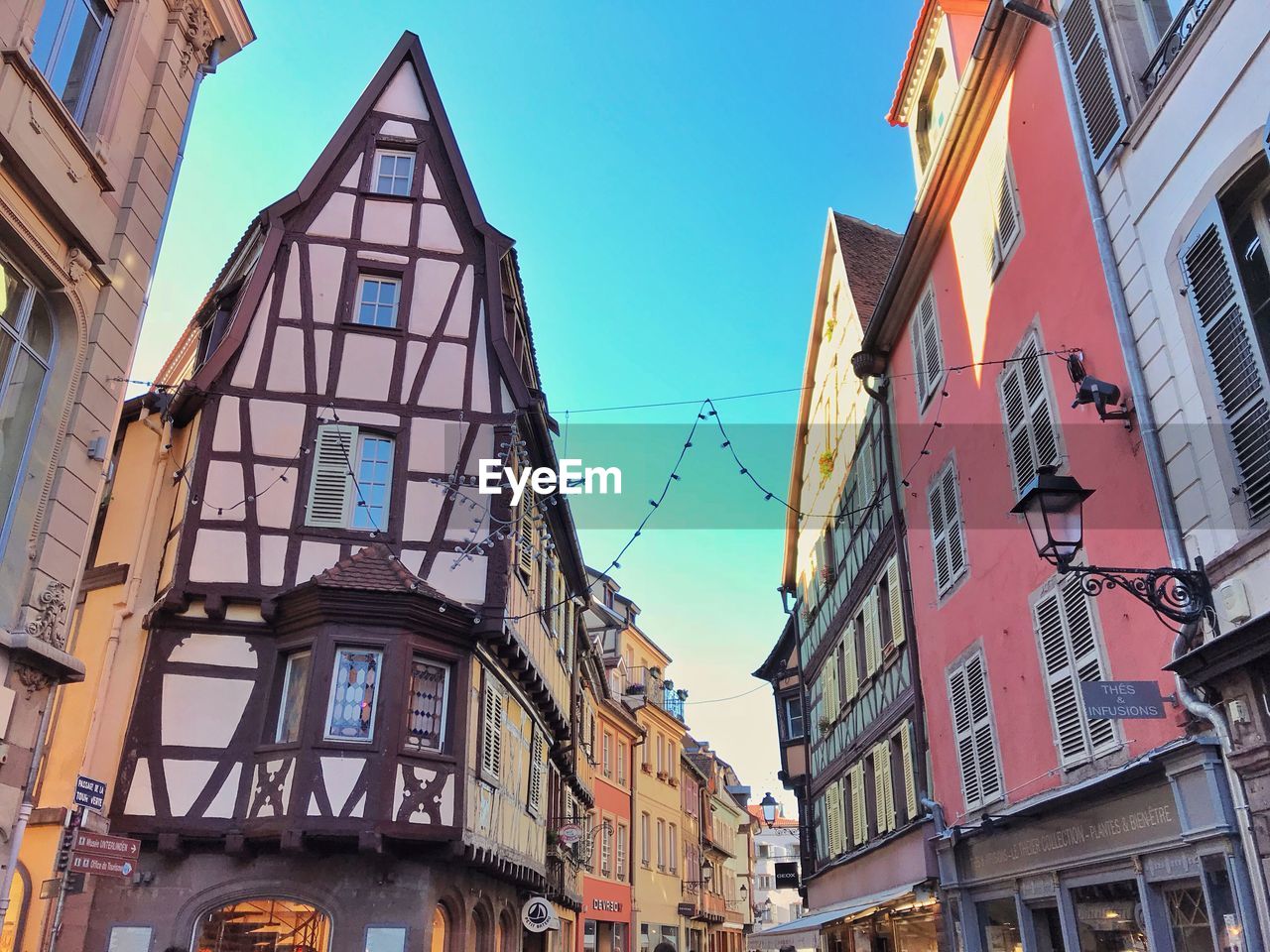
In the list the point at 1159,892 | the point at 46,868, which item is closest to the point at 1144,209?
the point at 1159,892

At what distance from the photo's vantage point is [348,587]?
1194 centimetres

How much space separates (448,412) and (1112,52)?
8872mm

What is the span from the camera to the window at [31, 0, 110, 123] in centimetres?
791

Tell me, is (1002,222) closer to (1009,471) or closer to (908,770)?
(1009,471)

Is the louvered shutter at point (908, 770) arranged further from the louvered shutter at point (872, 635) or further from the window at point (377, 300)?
the window at point (377, 300)

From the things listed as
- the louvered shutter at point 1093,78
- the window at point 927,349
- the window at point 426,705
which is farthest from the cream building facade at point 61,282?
the window at point 927,349

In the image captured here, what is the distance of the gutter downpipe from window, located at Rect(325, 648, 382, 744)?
840 centimetres

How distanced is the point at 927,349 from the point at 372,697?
26.2 feet

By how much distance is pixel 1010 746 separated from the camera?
32.2ft

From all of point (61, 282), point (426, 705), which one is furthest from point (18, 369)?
point (426, 705)

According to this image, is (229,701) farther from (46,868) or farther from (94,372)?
(94,372)

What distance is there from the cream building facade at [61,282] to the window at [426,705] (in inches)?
186

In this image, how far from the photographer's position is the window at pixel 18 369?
292 inches

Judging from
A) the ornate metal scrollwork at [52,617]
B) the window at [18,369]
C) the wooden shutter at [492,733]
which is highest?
the window at [18,369]
